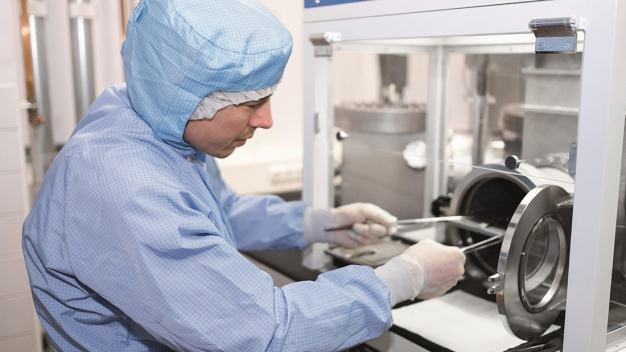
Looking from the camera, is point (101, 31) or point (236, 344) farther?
point (101, 31)

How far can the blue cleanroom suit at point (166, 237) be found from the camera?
815mm

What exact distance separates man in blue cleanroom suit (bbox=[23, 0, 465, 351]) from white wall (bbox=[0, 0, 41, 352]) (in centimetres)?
68

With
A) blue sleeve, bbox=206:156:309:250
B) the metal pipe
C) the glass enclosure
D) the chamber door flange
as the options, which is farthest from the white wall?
the chamber door flange

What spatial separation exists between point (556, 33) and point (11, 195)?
1.52m

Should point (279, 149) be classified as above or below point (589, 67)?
below

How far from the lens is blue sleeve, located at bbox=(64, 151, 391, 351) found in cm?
81

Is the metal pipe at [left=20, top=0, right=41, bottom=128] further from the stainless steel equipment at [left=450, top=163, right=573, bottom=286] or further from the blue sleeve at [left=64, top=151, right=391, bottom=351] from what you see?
the stainless steel equipment at [left=450, top=163, right=573, bottom=286]

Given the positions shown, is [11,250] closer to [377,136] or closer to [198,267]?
[198,267]

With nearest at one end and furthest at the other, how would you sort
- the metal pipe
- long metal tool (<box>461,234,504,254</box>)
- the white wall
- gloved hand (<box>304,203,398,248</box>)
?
long metal tool (<box>461,234,504,254</box>) < gloved hand (<box>304,203,398,248</box>) < the white wall < the metal pipe

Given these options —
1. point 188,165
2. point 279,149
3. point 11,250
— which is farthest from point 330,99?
point 279,149

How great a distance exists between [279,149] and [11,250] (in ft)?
5.20

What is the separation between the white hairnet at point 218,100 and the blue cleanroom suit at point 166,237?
0.06ft

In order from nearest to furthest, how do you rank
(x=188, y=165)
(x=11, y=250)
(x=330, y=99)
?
(x=188, y=165)
(x=330, y=99)
(x=11, y=250)

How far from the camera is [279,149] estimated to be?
2941mm
